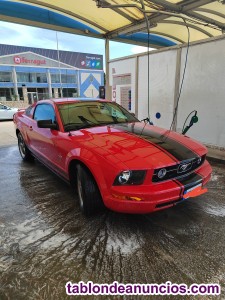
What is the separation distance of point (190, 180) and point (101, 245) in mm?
1170

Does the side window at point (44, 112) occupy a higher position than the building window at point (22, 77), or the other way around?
the building window at point (22, 77)

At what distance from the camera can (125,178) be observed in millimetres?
2277

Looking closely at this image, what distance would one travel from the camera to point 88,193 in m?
2.59

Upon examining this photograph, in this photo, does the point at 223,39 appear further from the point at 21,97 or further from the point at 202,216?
the point at 21,97

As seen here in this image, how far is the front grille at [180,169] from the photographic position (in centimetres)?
236

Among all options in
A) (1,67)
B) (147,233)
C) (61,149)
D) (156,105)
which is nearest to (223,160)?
(156,105)

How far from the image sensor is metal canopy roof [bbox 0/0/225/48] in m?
5.91

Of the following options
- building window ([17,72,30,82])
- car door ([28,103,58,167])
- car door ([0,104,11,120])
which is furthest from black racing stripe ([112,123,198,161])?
building window ([17,72,30,82])

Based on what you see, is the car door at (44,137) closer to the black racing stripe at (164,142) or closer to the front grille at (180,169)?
the black racing stripe at (164,142)

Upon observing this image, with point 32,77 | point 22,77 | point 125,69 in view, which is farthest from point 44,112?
point 32,77

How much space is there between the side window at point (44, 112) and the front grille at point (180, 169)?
1.92 metres

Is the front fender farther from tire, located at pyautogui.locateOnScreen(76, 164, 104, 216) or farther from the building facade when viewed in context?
the building facade

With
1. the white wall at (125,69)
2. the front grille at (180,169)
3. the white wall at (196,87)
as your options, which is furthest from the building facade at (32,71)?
the front grille at (180,169)

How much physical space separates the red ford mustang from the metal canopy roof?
10.8ft
